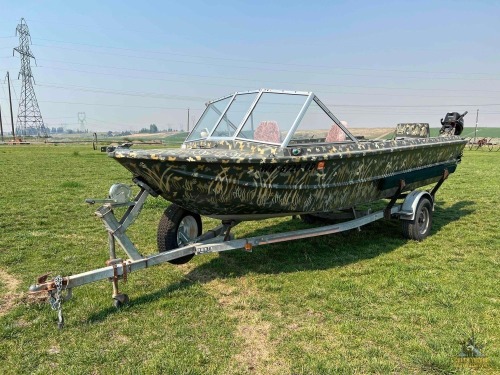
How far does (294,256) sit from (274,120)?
6.00 ft

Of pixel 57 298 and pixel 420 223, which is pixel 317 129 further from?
pixel 57 298

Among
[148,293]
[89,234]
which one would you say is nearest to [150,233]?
[89,234]

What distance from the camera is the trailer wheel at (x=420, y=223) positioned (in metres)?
6.15

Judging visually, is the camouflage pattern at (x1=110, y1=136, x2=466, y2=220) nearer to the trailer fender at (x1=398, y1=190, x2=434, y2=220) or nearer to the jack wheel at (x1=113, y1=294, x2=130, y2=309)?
the trailer fender at (x1=398, y1=190, x2=434, y2=220)

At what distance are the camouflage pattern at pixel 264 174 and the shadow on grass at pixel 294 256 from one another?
2.25 feet

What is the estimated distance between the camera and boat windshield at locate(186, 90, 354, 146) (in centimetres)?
489

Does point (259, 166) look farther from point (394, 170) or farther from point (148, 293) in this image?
point (394, 170)

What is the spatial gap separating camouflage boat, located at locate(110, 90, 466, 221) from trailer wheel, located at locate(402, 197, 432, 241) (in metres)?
0.49

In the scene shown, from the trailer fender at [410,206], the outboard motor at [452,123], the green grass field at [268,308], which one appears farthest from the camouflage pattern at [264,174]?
the outboard motor at [452,123]

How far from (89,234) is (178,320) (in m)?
3.44

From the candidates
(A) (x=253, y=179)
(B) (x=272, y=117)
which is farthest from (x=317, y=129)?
(A) (x=253, y=179)

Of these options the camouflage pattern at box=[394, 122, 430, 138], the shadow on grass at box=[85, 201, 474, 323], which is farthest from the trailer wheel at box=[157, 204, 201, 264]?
the camouflage pattern at box=[394, 122, 430, 138]

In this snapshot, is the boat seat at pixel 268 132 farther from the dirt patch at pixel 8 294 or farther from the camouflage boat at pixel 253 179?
the dirt patch at pixel 8 294

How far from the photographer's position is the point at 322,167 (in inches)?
185
